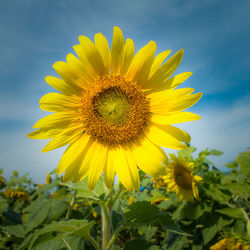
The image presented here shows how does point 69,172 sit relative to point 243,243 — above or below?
above

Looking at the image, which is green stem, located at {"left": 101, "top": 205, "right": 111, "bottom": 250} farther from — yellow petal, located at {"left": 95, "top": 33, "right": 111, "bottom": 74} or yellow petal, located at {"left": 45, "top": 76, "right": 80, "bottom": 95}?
yellow petal, located at {"left": 95, "top": 33, "right": 111, "bottom": 74}

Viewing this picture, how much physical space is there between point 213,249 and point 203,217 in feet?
2.91

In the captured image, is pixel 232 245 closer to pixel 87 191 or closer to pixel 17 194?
pixel 87 191

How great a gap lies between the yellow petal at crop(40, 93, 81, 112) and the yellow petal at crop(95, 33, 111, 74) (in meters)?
0.43

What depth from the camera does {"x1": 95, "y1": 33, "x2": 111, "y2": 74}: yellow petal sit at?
6.14 feet

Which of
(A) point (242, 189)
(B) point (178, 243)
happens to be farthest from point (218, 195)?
(B) point (178, 243)

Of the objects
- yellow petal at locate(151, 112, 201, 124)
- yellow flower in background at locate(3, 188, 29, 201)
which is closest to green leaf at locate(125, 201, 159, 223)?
yellow petal at locate(151, 112, 201, 124)

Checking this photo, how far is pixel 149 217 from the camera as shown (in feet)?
5.96

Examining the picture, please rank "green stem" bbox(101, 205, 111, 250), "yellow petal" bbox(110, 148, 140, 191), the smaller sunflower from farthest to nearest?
the smaller sunflower < "green stem" bbox(101, 205, 111, 250) < "yellow petal" bbox(110, 148, 140, 191)

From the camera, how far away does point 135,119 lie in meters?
2.12

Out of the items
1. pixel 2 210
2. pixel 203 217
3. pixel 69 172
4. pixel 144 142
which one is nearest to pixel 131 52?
pixel 144 142

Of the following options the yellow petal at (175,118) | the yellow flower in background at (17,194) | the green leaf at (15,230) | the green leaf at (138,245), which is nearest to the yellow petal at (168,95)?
the yellow petal at (175,118)

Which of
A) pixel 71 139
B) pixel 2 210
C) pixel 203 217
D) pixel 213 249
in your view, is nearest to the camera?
pixel 71 139

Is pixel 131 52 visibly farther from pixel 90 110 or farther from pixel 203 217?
pixel 203 217
